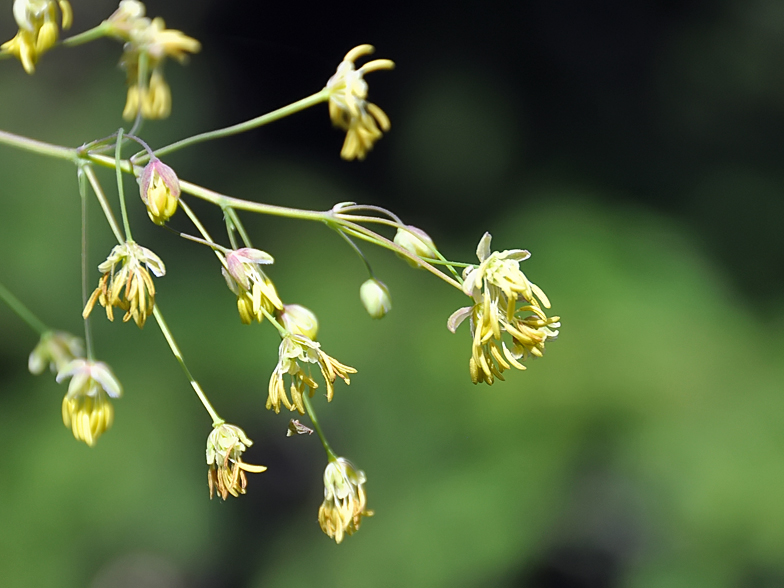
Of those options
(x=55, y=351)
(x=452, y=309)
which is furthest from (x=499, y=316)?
(x=452, y=309)

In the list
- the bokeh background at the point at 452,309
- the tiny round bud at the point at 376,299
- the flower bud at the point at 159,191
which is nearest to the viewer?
the flower bud at the point at 159,191

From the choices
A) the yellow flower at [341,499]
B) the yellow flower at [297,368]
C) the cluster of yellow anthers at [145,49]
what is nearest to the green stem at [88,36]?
the cluster of yellow anthers at [145,49]

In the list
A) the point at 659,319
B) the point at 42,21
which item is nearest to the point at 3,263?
the point at 42,21

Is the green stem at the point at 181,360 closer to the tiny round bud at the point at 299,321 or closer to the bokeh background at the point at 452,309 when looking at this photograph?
the tiny round bud at the point at 299,321

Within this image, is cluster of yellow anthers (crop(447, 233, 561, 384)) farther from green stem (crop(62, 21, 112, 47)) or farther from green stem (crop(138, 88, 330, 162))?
green stem (crop(62, 21, 112, 47))

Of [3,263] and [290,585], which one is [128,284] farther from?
[3,263]

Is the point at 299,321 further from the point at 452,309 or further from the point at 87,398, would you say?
the point at 452,309
